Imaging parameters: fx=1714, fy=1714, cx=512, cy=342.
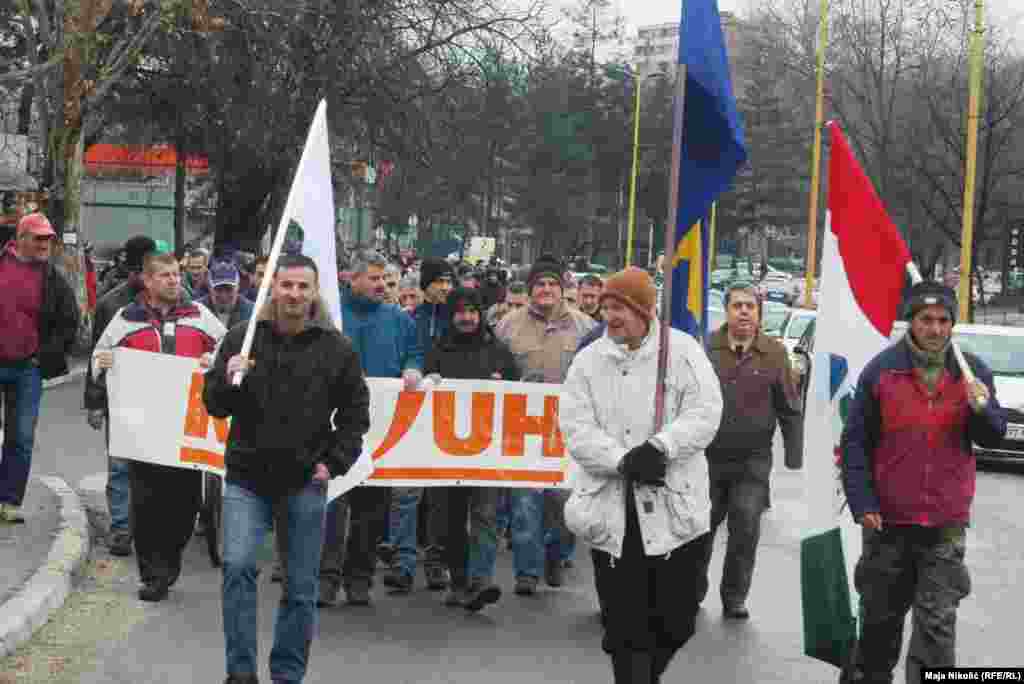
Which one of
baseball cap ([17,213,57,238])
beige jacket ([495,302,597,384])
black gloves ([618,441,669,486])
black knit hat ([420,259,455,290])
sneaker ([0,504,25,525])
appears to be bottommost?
sneaker ([0,504,25,525])

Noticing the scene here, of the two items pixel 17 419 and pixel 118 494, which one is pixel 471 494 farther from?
pixel 17 419

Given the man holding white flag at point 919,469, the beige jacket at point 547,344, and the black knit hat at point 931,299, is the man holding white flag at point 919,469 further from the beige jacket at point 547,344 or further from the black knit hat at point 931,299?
the beige jacket at point 547,344

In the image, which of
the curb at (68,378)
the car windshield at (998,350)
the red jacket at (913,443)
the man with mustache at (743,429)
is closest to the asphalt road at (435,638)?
the man with mustache at (743,429)

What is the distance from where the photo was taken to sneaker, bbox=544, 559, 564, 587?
1014 cm

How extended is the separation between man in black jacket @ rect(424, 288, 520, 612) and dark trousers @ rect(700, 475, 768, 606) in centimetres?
124

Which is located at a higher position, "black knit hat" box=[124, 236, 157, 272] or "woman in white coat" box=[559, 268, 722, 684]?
"black knit hat" box=[124, 236, 157, 272]

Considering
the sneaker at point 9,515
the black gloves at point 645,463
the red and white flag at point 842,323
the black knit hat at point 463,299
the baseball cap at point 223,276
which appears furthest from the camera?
the baseball cap at point 223,276

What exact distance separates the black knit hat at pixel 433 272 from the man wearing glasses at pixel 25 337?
6.95 feet

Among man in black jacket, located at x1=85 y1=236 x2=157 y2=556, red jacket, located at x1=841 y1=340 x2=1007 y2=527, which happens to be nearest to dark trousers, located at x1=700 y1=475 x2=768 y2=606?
red jacket, located at x1=841 y1=340 x2=1007 y2=527

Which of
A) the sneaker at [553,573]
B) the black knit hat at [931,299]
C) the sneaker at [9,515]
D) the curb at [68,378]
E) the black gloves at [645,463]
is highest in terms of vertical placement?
the black knit hat at [931,299]

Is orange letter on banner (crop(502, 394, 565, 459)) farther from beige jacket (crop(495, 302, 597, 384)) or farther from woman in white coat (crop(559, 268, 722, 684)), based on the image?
woman in white coat (crop(559, 268, 722, 684))

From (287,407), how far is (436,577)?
3400 millimetres

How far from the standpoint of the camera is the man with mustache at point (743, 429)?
927 cm

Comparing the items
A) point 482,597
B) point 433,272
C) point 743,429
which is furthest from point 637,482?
point 433,272
